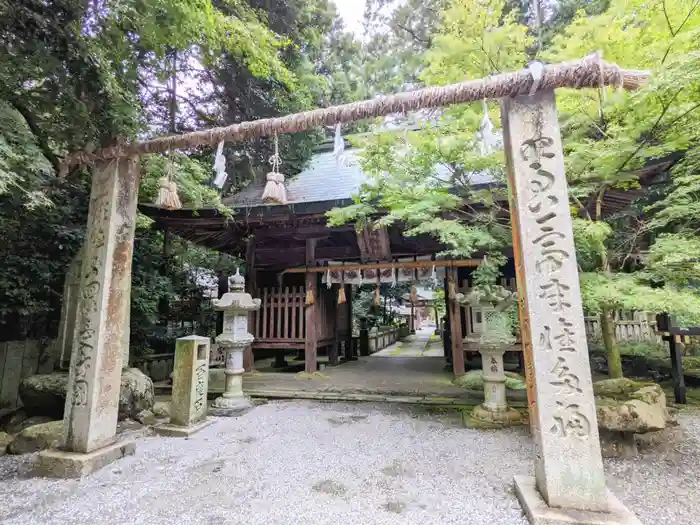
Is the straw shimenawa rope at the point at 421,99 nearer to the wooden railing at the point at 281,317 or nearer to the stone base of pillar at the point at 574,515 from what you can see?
the stone base of pillar at the point at 574,515

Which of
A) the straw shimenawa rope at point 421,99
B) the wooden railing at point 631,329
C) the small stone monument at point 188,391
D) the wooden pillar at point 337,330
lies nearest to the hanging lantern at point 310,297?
Answer: the wooden pillar at point 337,330

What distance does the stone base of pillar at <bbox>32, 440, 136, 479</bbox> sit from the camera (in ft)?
11.1

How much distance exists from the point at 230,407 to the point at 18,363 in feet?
12.5

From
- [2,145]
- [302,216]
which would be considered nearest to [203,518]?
[2,145]

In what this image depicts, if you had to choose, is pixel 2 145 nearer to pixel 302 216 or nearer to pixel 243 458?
pixel 243 458

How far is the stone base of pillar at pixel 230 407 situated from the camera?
5.71 meters

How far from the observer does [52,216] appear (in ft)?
20.4

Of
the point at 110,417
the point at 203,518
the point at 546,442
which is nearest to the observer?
the point at 546,442

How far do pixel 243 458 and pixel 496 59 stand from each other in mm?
5910

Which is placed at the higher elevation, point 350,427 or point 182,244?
point 182,244

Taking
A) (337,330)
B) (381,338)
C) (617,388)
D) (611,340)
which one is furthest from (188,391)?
(381,338)

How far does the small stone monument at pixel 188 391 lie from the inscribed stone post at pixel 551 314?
432 cm

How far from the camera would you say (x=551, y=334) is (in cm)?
268

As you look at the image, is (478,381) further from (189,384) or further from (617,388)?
(189,384)
